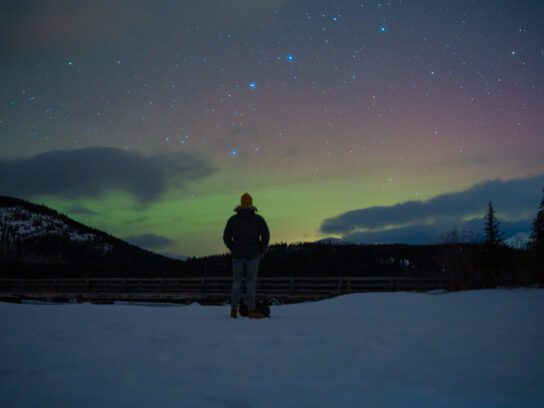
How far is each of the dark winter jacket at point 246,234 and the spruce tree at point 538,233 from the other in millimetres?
28655

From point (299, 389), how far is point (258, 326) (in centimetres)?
298

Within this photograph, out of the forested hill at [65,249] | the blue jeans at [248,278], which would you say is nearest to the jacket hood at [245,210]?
the blue jeans at [248,278]

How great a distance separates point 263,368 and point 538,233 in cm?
3446

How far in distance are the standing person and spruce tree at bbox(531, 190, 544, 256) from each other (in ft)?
94.2

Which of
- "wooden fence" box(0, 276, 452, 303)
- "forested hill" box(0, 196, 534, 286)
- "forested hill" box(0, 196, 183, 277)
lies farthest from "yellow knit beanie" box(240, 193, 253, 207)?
"forested hill" box(0, 196, 183, 277)

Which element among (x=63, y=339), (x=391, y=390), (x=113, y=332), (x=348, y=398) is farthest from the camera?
(x=113, y=332)

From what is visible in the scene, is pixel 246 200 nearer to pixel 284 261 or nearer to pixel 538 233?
pixel 538 233

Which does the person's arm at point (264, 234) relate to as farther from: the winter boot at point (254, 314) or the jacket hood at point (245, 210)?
the winter boot at point (254, 314)

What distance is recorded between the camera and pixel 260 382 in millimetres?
2324

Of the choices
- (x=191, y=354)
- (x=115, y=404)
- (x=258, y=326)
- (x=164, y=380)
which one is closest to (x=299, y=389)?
(x=164, y=380)

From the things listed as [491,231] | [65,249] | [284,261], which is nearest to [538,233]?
[491,231]

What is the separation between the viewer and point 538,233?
98.7 ft

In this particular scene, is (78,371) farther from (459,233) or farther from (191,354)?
(459,233)

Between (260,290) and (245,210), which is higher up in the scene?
(245,210)
